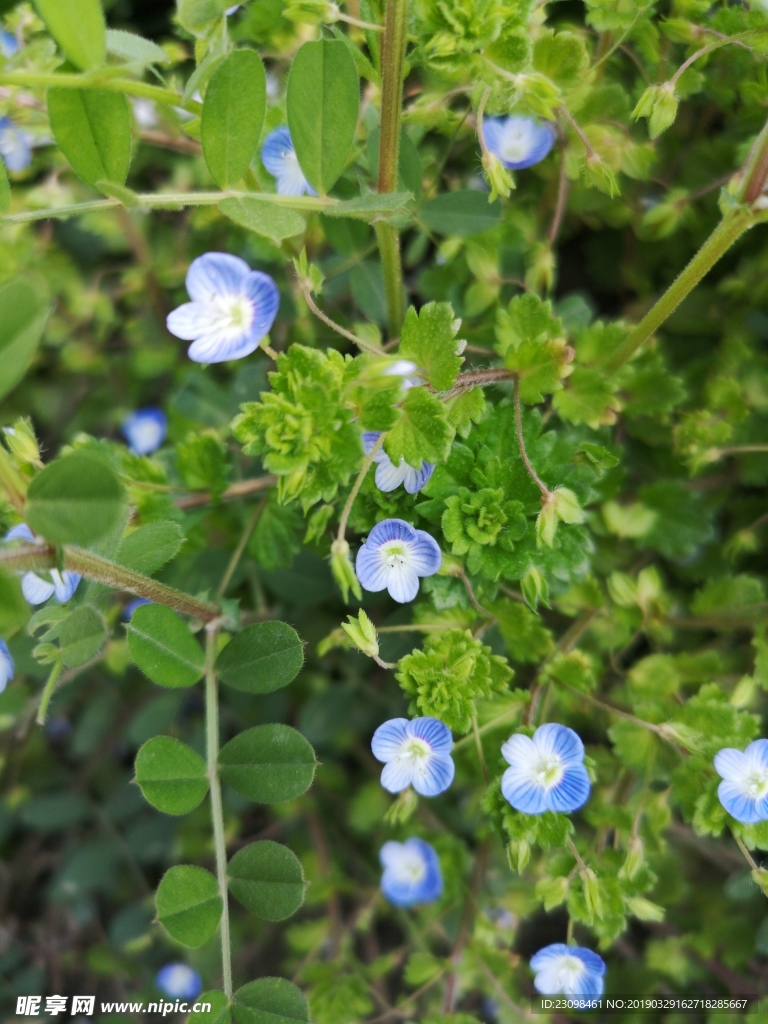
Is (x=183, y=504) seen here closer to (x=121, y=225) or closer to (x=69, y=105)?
(x=69, y=105)

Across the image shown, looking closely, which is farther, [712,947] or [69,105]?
[712,947]

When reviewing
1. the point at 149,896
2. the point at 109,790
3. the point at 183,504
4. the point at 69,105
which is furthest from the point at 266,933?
the point at 69,105

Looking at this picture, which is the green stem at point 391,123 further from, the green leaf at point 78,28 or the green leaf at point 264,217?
the green leaf at point 78,28

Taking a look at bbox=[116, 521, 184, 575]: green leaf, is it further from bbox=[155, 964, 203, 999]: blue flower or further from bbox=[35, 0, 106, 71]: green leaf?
bbox=[155, 964, 203, 999]: blue flower

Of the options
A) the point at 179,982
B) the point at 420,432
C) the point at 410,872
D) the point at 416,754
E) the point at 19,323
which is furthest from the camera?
the point at 179,982

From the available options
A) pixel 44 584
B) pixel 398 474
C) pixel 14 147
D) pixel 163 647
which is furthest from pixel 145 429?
pixel 398 474

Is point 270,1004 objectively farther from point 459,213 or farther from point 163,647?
point 459,213

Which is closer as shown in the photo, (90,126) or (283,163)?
(90,126)
